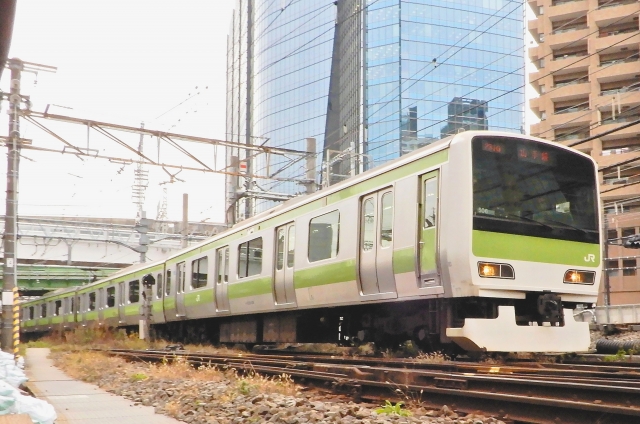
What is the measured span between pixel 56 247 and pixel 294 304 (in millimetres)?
30260

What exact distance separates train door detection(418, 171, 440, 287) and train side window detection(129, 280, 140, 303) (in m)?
16.4

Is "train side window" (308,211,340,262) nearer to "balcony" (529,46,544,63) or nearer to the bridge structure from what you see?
the bridge structure

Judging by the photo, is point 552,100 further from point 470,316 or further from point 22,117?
point 470,316

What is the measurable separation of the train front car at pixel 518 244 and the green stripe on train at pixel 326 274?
2180 millimetres

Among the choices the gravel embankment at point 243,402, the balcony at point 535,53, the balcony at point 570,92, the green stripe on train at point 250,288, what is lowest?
the gravel embankment at point 243,402

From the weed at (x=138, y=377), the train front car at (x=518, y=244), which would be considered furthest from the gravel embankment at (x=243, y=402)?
the train front car at (x=518, y=244)

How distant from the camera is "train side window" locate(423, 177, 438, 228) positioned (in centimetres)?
972

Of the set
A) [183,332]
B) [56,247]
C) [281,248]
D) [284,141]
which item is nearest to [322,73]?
[284,141]

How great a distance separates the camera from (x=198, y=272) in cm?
1862

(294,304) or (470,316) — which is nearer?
(470,316)

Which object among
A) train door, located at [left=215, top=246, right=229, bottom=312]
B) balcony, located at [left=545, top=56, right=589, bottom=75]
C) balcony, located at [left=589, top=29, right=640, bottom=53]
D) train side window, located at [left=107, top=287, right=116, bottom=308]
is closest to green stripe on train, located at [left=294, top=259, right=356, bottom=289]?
train door, located at [left=215, top=246, right=229, bottom=312]

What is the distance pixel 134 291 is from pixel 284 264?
41.7 ft

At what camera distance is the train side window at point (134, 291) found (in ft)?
80.7

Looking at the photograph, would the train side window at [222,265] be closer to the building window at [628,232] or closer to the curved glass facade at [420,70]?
the building window at [628,232]
